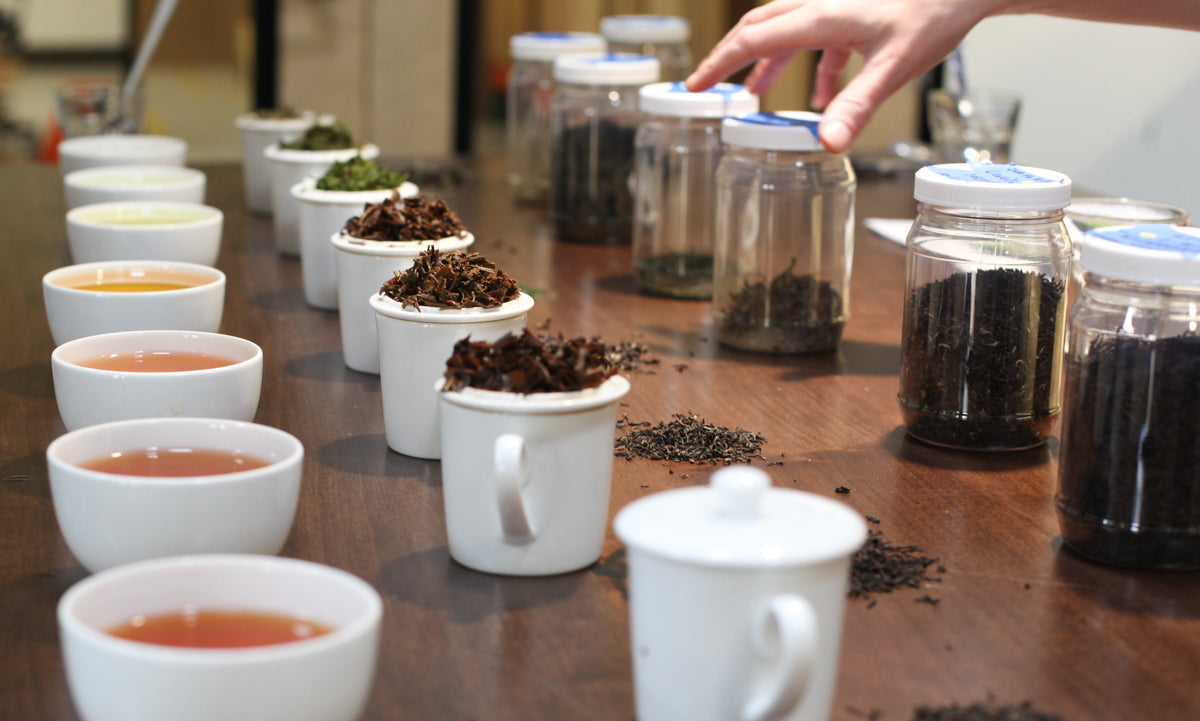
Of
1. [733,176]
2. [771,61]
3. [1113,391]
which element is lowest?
[1113,391]

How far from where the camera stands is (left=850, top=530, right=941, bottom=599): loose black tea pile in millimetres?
936

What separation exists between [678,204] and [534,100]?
2.58 feet

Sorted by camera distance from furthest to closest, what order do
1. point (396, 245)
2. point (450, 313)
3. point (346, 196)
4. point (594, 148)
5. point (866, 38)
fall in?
point (594, 148), point (346, 196), point (866, 38), point (396, 245), point (450, 313)

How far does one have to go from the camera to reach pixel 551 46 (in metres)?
2.49

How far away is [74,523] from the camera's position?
2.80 feet

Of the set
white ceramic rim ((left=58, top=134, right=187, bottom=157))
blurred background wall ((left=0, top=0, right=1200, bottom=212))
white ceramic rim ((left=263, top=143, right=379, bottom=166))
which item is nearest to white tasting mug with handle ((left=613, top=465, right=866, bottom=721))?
white ceramic rim ((left=263, top=143, right=379, bottom=166))

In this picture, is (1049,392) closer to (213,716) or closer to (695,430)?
(695,430)

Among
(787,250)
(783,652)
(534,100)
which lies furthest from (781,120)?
(534,100)

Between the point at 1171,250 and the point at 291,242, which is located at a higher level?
the point at 1171,250

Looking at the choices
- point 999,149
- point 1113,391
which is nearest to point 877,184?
point 999,149

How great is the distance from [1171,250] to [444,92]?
378 centimetres

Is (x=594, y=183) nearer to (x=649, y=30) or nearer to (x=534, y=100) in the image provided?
(x=534, y=100)

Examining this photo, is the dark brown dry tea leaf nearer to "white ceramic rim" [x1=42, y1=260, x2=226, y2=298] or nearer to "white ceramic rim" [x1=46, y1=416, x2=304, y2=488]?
"white ceramic rim" [x1=42, y1=260, x2=226, y2=298]

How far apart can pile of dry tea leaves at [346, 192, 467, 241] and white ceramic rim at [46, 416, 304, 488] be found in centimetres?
49
